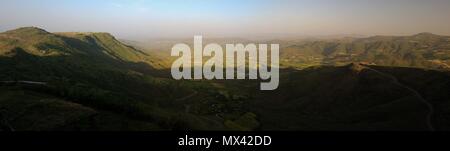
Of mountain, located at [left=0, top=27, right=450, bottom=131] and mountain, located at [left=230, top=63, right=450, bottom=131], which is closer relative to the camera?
mountain, located at [left=0, top=27, right=450, bottom=131]

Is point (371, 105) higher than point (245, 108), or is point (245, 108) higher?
point (371, 105)

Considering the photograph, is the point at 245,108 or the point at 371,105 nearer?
the point at 371,105

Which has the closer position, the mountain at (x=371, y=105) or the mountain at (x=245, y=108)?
the mountain at (x=245, y=108)

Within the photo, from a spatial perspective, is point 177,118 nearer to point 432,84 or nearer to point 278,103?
point 278,103

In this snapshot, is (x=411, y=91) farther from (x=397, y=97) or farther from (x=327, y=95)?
(x=327, y=95)

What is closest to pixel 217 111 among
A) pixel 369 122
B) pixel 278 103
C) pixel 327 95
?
pixel 278 103
